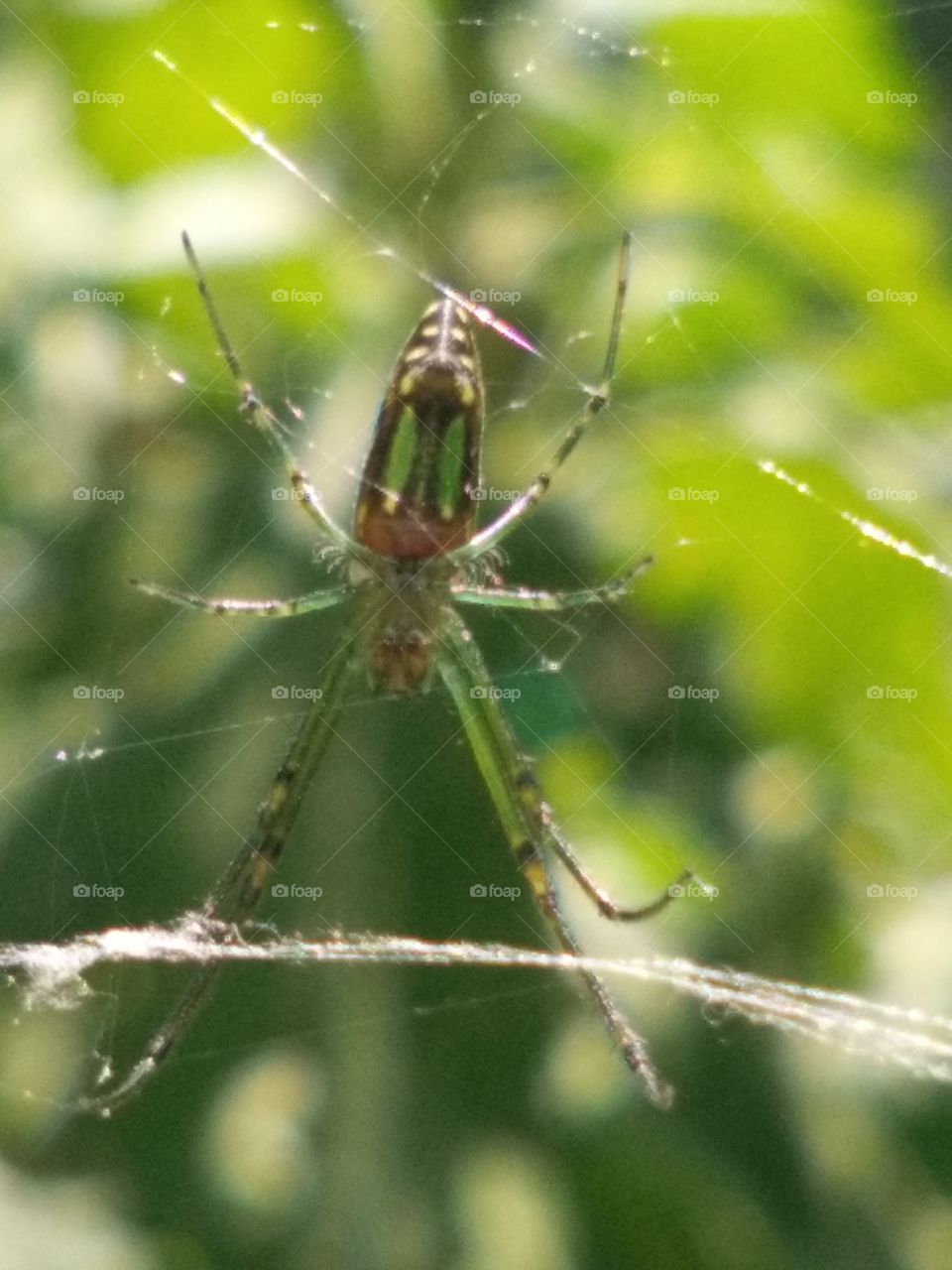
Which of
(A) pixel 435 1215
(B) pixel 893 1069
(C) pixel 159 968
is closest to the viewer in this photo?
(A) pixel 435 1215

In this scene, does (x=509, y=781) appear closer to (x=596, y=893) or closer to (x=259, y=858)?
(x=596, y=893)

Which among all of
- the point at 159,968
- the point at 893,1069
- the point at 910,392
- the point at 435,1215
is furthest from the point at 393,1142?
the point at 910,392

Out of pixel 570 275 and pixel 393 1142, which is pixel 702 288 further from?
pixel 393 1142

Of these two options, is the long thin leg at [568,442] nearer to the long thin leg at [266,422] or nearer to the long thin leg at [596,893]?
the long thin leg at [266,422]

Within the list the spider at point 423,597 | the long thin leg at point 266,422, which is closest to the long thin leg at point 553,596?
the spider at point 423,597

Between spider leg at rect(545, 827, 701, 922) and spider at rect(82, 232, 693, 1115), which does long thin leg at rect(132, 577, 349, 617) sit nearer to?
spider at rect(82, 232, 693, 1115)

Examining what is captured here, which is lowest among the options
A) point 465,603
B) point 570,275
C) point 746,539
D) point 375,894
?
point 375,894

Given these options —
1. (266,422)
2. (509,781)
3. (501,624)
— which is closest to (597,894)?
(509,781)

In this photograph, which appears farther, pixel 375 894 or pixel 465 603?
pixel 465 603
